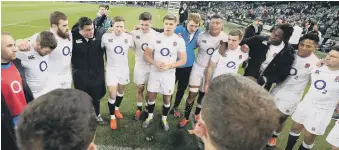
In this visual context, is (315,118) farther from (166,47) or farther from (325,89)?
(166,47)

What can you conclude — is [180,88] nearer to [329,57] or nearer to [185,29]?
[185,29]

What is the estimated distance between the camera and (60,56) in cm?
432

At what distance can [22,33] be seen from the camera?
1342cm

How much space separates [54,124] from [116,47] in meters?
3.73

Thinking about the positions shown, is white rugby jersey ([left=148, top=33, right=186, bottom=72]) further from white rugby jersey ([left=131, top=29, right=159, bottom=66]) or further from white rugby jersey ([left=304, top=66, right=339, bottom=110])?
white rugby jersey ([left=304, top=66, right=339, bottom=110])

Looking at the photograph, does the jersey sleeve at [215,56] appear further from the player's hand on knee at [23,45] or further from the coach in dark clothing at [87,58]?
the player's hand on knee at [23,45]

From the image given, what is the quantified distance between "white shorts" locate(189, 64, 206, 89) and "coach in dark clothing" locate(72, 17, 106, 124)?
185 centimetres

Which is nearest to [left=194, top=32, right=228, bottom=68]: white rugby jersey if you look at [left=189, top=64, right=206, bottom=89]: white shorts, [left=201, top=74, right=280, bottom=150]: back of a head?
[left=189, top=64, right=206, bottom=89]: white shorts

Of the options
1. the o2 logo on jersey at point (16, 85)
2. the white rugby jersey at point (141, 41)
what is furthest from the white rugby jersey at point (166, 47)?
the o2 logo on jersey at point (16, 85)

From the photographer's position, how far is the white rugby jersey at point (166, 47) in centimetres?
→ 474

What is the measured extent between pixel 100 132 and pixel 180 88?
1.92 m

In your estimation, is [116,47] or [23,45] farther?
[116,47]

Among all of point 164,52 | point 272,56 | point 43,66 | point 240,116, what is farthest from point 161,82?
point 240,116

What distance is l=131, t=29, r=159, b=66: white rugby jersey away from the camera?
5.24m
